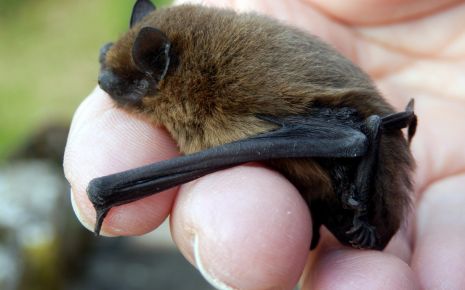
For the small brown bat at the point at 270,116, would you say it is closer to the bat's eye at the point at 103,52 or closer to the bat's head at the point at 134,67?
the bat's head at the point at 134,67

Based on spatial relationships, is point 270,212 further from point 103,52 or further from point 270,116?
point 103,52

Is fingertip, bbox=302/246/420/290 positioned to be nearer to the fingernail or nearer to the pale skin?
the pale skin

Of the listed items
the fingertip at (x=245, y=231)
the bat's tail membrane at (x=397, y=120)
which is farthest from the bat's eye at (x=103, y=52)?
the bat's tail membrane at (x=397, y=120)

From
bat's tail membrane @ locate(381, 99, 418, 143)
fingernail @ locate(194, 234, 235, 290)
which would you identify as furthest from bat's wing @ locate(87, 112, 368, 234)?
fingernail @ locate(194, 234, 235, 290)

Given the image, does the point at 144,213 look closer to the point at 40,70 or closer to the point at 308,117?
the point at 308,117

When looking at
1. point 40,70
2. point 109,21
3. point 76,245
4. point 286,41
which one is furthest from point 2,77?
point 286,41
